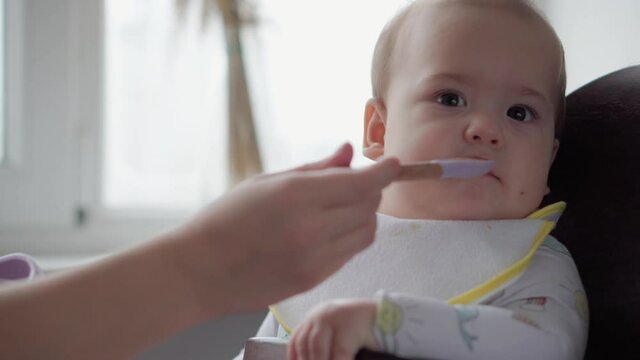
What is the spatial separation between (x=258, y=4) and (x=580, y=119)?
1194 mm

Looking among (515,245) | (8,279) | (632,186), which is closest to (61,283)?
(8,279)

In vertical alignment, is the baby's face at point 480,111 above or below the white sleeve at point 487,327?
above

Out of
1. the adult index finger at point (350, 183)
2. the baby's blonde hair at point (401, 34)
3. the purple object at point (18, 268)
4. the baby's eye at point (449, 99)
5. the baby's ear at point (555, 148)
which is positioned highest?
the baby's blonde hair at point (401, 34)

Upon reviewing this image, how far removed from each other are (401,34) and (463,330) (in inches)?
21.1

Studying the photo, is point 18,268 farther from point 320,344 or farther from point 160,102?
point 160,102

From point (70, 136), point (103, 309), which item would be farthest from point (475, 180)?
point (70, 136)

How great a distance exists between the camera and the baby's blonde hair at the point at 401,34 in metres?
1.07

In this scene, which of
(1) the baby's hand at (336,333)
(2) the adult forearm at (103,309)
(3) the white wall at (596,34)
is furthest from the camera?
(3) the white wall at (596,34)

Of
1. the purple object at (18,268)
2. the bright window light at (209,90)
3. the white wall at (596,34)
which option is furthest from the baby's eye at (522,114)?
the bright window light at (209,90)

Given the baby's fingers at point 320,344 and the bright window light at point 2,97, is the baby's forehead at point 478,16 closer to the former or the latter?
the baby's fingers at point 320,344

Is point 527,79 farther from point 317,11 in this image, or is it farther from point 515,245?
point 317,11

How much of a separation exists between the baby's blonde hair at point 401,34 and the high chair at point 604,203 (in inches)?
1.2

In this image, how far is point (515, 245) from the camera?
962 millimetres

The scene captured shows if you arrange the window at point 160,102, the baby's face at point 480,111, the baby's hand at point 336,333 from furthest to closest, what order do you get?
1. the window at point 160,102
2. the baby's face at point 480,111
3. the baby's hand at point 336,333
